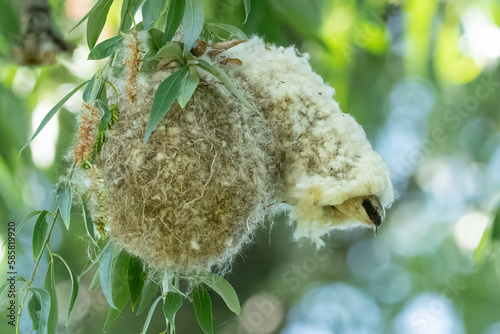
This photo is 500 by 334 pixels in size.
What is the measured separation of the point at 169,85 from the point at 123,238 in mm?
279

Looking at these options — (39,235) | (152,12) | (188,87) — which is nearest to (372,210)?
(188,87)

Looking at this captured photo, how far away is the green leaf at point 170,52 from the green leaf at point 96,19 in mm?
176

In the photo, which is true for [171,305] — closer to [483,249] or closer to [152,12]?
[152,12]

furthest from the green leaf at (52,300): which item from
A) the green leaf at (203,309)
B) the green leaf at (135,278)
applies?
the green leaf at (203,309)

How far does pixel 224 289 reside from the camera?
104cm

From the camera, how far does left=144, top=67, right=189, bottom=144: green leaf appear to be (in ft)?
2.63

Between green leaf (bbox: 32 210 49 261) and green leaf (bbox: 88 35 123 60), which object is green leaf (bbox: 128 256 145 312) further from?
green leaf (bbox: 88 35 123 60)

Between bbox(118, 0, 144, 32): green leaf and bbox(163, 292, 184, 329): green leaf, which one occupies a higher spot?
bbox(118, 0, 144, 32): green leaf

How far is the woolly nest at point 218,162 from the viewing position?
88cm

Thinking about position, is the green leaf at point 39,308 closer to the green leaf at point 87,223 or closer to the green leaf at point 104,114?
the green leaf at point 87,223

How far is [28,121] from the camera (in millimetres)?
1662

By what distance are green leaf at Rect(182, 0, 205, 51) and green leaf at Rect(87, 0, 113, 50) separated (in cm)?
20

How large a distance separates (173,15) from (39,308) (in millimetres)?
590

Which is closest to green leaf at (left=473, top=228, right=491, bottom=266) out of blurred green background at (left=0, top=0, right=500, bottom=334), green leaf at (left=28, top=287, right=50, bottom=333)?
blurred green background at (left=0, top=0, right=500, bottom=334)
